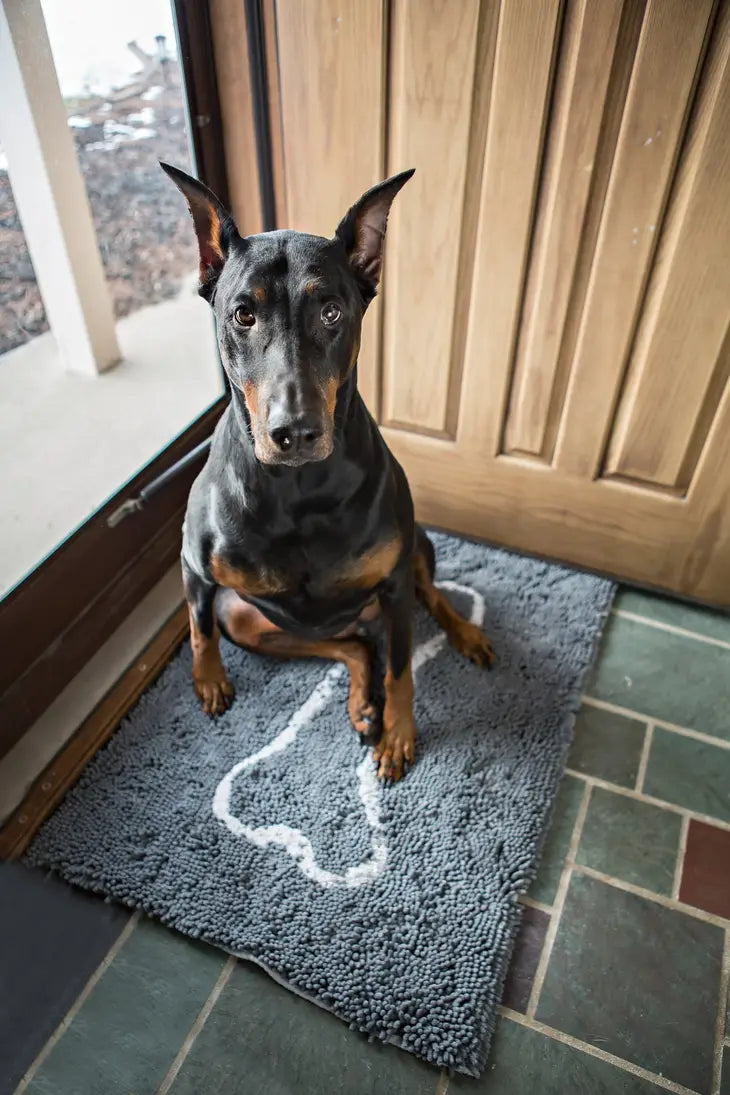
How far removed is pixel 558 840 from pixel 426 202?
1574 millimetres

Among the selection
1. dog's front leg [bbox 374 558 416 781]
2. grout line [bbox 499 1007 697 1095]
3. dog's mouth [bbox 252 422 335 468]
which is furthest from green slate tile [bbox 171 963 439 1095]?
dog's mouth [bbox 252 422 335 468]

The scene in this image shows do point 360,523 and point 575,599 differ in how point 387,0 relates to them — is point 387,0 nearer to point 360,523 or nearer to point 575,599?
point 360,523

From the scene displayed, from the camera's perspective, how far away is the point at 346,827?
172cm

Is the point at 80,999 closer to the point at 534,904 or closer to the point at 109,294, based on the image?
the point at 534,904

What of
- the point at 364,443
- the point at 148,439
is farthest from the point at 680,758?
the point at 148,439

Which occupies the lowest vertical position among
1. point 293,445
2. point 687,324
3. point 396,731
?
point 396,731

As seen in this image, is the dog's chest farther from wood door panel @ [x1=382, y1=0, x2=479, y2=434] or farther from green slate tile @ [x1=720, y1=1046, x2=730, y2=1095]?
Result: green slate tile @ [x1=720, y1=1046, x2=730, y2=1095]

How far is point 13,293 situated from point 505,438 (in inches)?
54.2

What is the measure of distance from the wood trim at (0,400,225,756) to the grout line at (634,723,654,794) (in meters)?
1.45

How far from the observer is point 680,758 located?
1.88 m

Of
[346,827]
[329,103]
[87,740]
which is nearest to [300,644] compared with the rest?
[346,827]

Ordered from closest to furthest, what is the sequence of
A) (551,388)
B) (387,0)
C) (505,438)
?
(387,0) → (551,388) → (505,438)

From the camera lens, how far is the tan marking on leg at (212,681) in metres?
1.92

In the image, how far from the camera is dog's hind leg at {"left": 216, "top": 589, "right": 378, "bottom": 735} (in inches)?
73.8
